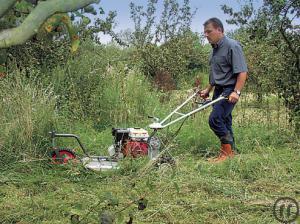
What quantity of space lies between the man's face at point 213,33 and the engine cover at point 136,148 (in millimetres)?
1676

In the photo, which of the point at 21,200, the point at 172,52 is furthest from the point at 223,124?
the point at 172,52

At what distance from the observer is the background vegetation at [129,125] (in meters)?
4.62

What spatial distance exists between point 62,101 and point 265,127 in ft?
11.3

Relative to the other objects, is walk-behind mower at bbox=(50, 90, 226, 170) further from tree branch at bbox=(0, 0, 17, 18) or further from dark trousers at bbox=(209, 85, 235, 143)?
tree branch at bbox=(0, 0, 17, 18)

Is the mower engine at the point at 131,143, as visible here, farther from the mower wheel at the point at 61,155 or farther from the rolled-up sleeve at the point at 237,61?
the rolled-up sleeve at the point at 237,61

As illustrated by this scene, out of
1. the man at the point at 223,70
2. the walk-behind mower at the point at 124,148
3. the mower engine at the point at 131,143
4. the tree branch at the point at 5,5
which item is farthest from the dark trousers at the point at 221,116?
the tree branch at the point at 5,5

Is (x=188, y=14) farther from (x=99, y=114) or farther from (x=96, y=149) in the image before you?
(x=96, y=149)

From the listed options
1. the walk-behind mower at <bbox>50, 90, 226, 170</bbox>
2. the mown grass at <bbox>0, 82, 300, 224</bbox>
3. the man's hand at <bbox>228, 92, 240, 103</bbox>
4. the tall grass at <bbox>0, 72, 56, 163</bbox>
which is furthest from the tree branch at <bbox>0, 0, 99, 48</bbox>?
the man's hand at <bbox>228, 92, 240, 103</bbox>

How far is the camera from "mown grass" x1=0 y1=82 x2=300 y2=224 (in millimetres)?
4602

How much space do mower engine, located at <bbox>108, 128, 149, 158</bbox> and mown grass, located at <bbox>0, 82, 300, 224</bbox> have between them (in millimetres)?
270

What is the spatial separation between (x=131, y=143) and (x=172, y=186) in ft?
4.34

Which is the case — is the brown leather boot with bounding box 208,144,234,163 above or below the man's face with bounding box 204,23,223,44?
below

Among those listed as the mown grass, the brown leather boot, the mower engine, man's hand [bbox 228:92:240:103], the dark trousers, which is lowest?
the mown grass

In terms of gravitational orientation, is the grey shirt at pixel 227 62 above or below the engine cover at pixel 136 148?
above
